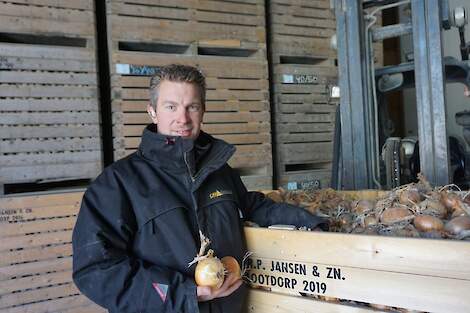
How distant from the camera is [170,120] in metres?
1.83

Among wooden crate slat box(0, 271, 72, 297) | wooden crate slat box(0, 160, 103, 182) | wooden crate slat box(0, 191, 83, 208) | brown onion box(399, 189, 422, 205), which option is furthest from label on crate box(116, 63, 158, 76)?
brown onion box(399, 189, 422, 205)

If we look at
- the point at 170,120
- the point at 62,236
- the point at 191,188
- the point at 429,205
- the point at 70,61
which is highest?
the point at 70,61

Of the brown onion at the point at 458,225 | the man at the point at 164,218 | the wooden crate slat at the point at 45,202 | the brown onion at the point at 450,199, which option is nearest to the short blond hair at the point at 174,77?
the man at the point at 164,218

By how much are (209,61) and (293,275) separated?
270 cm

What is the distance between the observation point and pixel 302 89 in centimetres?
479

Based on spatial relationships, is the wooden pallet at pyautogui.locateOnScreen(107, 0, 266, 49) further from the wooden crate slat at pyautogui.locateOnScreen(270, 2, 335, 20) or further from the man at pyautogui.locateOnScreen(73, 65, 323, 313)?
the man at pyautogui.locateOnScreen(73, 65, 323, 313)

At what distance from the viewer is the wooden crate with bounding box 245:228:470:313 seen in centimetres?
159

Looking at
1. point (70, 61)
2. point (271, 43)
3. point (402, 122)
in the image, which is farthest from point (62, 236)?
point (402, 122)

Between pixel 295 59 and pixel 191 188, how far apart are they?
3.48m

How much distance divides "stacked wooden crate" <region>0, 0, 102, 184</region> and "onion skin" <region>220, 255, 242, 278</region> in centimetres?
229

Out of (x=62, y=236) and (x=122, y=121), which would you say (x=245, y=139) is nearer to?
(x=122, y=121)

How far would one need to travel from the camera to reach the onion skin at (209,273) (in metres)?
1.60

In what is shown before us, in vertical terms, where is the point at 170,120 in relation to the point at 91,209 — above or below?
above

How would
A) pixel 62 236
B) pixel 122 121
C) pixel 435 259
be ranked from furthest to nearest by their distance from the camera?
pixel 122 121
pixel 62 236
pixel 435 259
